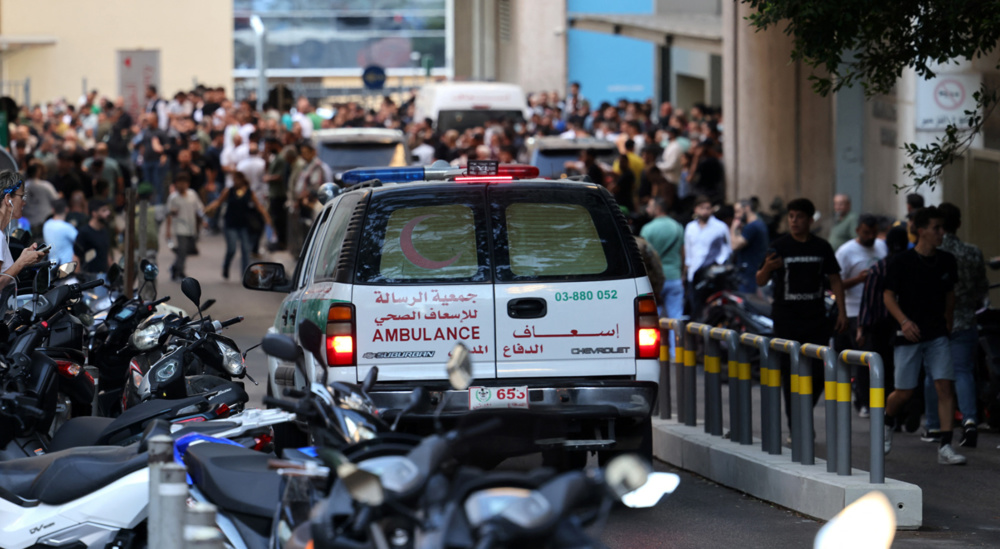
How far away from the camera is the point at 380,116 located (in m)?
41.8

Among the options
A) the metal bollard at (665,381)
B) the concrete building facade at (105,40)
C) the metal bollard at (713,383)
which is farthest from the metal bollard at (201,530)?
the concrete building facade at (105,40)

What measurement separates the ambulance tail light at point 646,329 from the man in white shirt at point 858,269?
5088mm

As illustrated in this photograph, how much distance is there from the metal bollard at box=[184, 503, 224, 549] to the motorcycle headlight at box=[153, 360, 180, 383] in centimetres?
347

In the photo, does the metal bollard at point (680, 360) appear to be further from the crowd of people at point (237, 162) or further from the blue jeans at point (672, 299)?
the crowd of people at point (237, 162)

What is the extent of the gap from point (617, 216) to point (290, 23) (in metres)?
62.3

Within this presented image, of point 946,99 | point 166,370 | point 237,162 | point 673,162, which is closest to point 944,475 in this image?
point 166,370

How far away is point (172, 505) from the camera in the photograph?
4727 mm

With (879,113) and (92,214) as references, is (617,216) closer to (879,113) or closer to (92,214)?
(92,214)

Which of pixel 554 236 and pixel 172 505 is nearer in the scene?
pixel 172 505

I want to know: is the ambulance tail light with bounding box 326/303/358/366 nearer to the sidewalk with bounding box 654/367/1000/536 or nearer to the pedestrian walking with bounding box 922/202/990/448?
the sidewalk with bounding box 654/367/1000/536

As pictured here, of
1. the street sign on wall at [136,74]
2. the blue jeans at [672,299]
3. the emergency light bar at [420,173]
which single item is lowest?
the blue jeans at [672,299]

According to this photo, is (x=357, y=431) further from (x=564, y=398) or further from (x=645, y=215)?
(x=645, y=215)

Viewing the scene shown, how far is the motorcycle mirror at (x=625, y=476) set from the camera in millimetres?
3848

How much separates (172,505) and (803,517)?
14.6 feet
